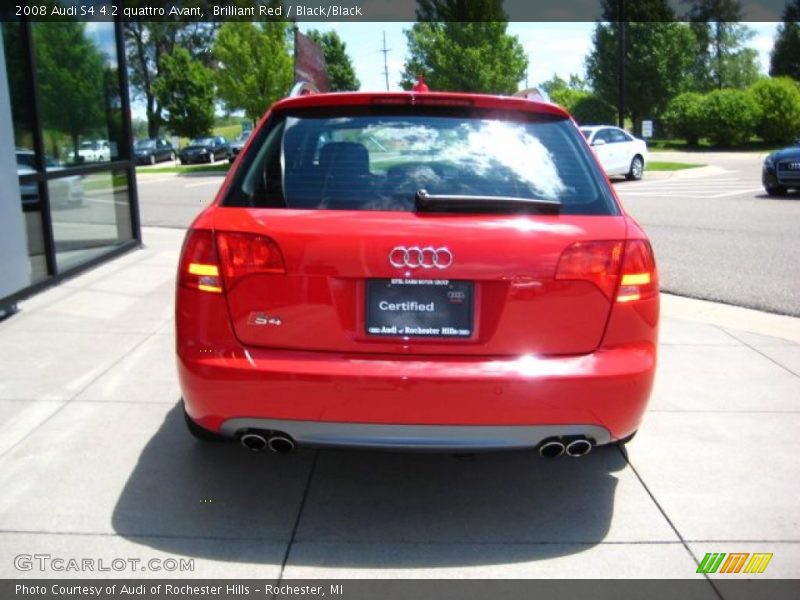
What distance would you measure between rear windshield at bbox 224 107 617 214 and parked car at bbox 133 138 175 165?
38760 mm

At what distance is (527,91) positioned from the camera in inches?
166

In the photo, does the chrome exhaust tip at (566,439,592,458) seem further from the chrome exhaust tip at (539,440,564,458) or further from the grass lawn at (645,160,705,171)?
the grass lawn at (645,160,705,171)

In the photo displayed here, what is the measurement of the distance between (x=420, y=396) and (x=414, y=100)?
126 centimetres

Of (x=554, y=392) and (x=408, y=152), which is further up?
(x=408, y=152)

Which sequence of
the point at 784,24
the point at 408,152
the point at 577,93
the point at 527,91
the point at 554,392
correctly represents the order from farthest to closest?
the point at 784,24 < the point at 577,93 < the point at 527,91 < the point at 408,152 < the point at 554,392

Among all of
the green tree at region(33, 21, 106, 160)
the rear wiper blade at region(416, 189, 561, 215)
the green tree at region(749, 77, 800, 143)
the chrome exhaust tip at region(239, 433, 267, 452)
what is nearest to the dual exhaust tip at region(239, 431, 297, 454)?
the chrome exhaust tip at region(239, 433, 267, 452)

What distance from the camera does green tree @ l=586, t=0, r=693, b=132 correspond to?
4756 cm

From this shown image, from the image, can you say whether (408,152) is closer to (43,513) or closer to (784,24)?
(43,513)

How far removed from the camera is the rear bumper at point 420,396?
289cm

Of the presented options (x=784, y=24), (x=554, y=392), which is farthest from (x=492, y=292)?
(x=784, y=24)

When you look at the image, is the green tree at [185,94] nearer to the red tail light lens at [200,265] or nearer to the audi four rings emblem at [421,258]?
the red tail light lens at [200,265]

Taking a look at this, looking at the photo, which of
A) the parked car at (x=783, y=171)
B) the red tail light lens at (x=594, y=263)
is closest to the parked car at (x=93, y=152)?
the red tail light lens at (x=594, y=263)

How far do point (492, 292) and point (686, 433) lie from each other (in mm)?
1862

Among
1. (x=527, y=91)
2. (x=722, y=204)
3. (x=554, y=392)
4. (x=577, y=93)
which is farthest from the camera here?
(x=577, y=93)
